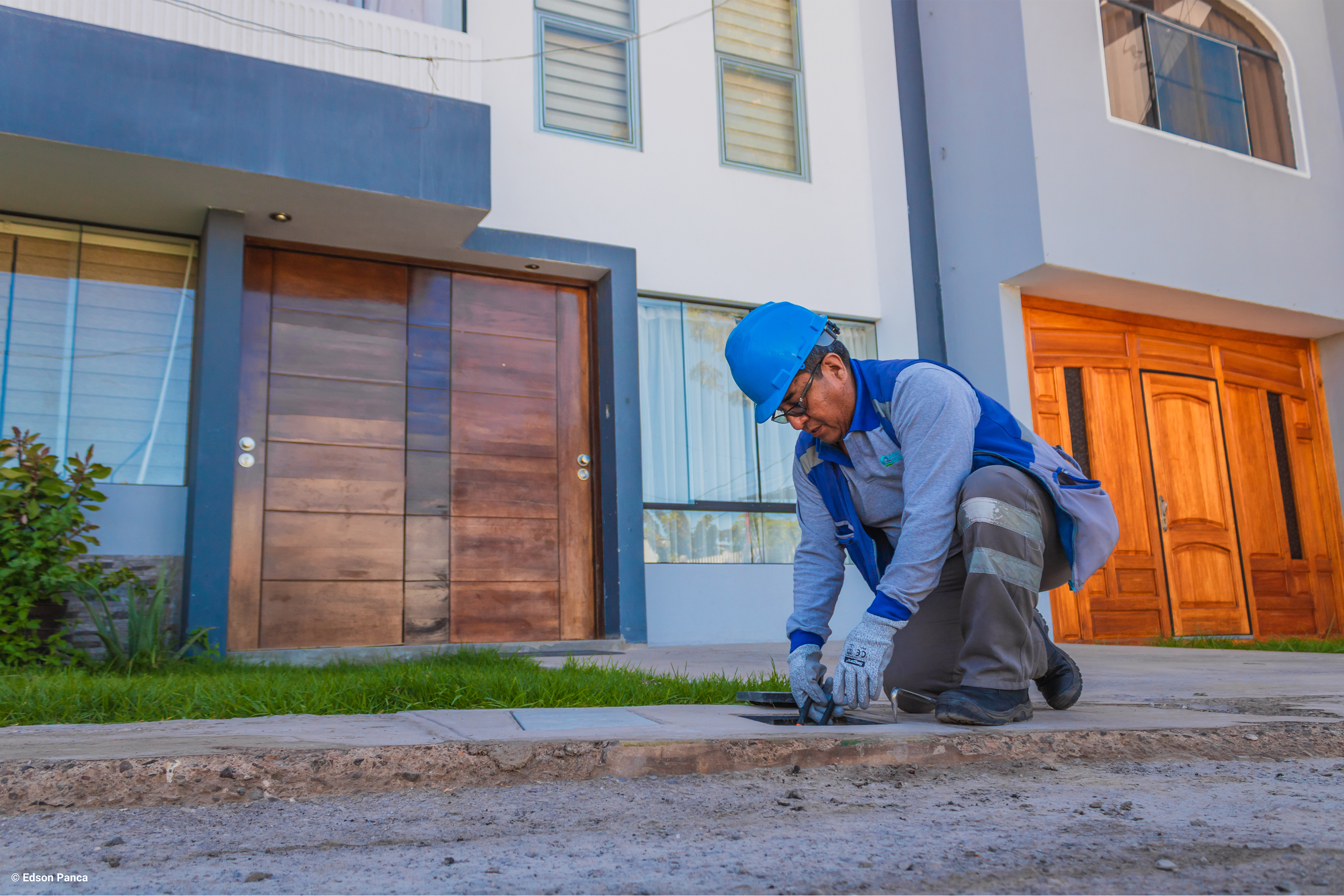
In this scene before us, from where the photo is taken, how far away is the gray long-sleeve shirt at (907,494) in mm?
2211

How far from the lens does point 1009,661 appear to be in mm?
2219

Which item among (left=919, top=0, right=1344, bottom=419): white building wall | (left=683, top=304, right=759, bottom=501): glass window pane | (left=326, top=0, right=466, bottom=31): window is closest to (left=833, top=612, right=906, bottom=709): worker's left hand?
(left=683, top=304, right=759, bottom=501): glass window pane

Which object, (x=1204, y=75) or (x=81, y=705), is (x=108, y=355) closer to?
(x=81, y=705)

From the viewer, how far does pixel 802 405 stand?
7.90 feet

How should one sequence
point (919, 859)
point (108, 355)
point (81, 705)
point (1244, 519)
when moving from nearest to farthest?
point (919, 859) < point (81, 705) < point (108, 355) < point (1244, 519)

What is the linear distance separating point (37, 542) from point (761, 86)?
5590mm

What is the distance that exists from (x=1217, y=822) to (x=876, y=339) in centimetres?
598

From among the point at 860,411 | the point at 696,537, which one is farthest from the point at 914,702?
the point at 696,537

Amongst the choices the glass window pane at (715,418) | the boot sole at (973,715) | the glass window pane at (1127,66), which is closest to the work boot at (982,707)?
the boot sole at (973,715)

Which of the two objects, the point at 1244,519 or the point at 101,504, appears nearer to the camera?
the point at 101,504

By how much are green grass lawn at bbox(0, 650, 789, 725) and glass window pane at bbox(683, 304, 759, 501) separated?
3.03 meters

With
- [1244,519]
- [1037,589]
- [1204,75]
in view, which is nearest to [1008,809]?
[1037,589]

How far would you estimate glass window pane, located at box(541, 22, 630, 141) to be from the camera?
6.30 metres

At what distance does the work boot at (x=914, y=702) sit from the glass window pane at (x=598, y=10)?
5.38m
